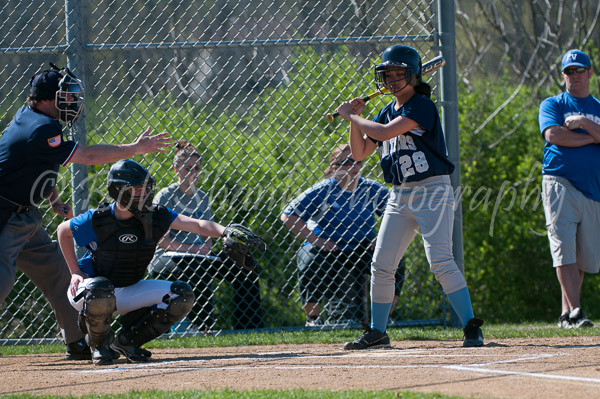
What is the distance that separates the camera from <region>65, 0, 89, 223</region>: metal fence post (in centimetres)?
575

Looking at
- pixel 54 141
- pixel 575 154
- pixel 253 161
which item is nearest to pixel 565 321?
pixel 575 154

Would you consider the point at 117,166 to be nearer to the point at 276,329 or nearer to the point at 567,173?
the point at 276,329

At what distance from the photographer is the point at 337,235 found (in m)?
6.65

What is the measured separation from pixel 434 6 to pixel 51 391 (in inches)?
158

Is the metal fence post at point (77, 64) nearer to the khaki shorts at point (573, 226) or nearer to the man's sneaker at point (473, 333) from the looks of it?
the man's sneaker at point (473, 333)

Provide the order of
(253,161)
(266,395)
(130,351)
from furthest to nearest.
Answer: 1. (253,161)
2. (130,351)
3. (266,395)

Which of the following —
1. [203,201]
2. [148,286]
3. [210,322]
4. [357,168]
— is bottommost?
[210,322]

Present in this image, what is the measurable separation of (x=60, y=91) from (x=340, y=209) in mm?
2753

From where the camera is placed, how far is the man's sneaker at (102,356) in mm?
4590

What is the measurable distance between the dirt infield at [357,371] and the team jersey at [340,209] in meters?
1.58

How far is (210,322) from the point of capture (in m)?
6.91

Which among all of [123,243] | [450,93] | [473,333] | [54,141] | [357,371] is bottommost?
[357,371]

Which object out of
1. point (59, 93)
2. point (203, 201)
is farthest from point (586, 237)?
point (59, 93)

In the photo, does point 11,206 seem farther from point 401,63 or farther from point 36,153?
point 401,63
